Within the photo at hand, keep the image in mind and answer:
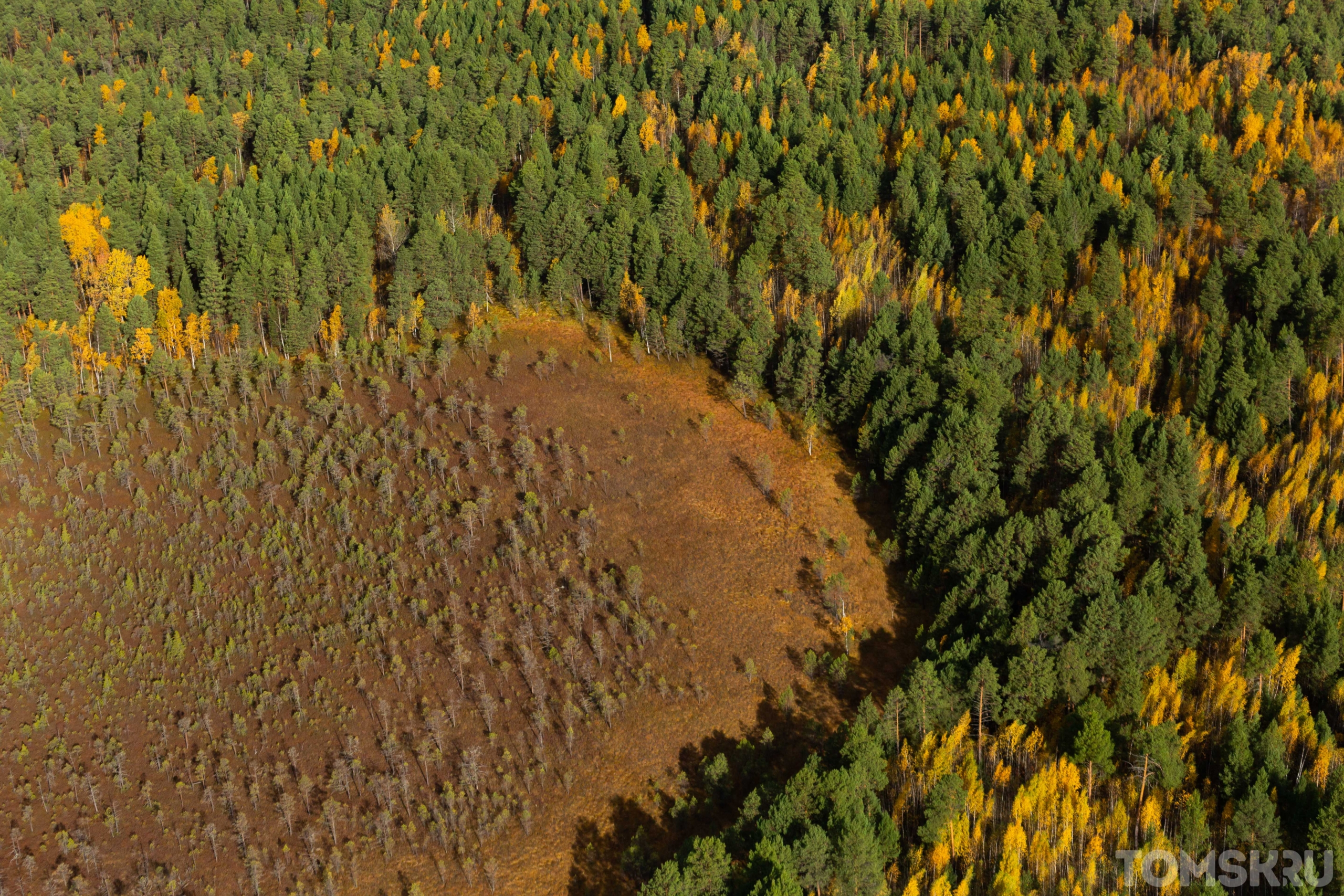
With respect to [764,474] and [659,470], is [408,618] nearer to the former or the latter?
[659,470]

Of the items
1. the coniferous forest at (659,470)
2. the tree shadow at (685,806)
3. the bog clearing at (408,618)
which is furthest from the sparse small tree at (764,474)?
the tree shadow at (685,806)

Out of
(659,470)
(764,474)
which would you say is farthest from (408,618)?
(764,474)

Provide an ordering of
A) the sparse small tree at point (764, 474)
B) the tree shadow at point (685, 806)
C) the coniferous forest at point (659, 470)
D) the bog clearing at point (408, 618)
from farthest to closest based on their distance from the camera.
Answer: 1. the sparse small tree at point (764, 474)
2. the bog clearing at point (408, 618)
3. the coniferous forest at point (659, 470)
4. the tree shadow at point (685, 806)

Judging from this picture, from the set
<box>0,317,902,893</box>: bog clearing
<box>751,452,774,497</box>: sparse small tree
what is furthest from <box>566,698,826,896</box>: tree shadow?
<box>751,452,774,497</box>: sparse small tree

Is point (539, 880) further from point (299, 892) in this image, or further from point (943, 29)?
point (943, 29)

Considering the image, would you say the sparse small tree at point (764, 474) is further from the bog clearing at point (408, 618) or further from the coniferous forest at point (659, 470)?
the coniferous forest at point (659, 470)
